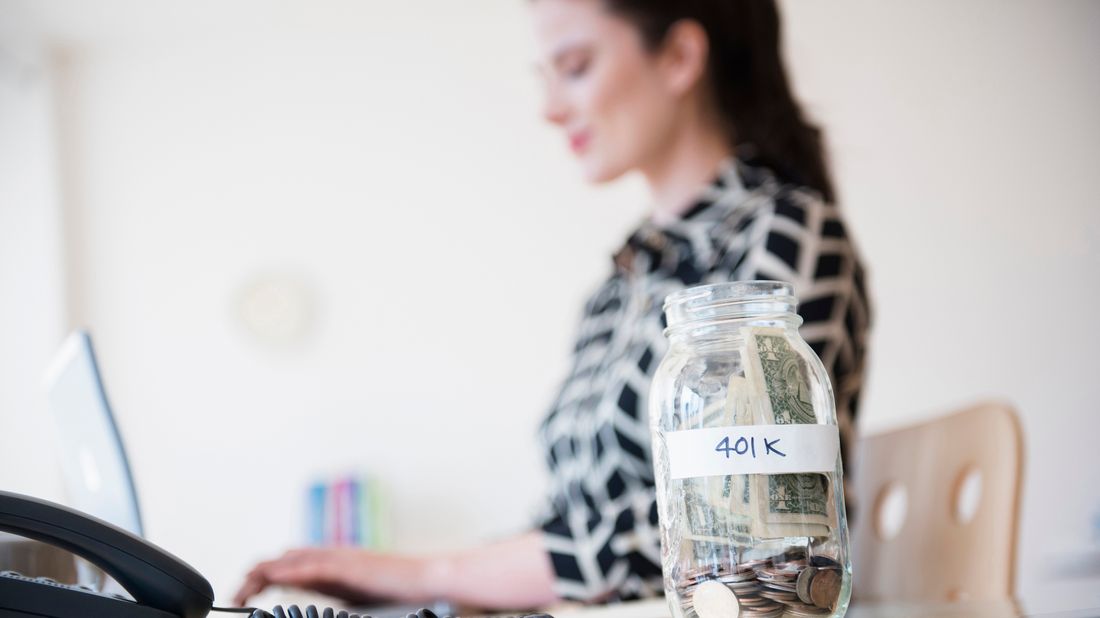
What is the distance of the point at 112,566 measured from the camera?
0.48 m

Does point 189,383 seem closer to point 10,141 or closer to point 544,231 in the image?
point 10,141

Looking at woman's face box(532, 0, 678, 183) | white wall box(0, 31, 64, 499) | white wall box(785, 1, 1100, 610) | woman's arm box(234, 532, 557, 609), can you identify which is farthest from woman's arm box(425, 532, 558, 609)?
white wall box(0, 31, 64, 499)

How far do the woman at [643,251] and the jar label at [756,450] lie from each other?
0.47 m

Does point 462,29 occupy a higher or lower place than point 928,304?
higher

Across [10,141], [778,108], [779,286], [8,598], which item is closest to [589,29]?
[778,108]

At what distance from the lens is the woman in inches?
37.7

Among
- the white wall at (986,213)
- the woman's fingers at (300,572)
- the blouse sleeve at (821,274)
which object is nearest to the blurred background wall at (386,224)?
the white wall at (986,213)

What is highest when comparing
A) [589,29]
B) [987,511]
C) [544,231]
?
[544,231]

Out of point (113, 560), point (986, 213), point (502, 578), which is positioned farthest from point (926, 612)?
point (986, 213)

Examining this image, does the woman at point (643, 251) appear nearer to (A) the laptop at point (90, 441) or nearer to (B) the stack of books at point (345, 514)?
(A) the laptop at point (90, 441)

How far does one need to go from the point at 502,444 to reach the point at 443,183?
3.18ft

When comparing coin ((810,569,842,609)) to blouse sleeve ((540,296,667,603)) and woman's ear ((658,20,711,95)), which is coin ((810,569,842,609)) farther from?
woman's ear ((658,20,711,95))

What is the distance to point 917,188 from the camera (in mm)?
3004

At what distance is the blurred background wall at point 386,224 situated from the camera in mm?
2941
